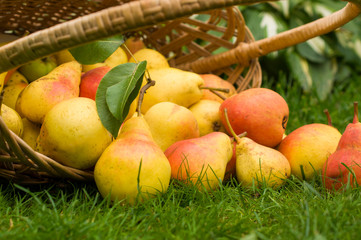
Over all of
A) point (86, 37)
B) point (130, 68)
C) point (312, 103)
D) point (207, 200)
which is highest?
point (86, 37)

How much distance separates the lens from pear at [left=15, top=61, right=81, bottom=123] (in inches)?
44.0

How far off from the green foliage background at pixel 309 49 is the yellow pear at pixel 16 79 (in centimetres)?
177

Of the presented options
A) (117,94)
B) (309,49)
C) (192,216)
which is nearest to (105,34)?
(117,94)

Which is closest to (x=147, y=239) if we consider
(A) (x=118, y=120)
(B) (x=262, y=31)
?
(A) (x=118, y=120)

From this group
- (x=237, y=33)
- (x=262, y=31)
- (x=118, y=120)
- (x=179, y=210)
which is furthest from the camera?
(x=262, y=31)

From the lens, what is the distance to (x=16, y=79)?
1.31 metres

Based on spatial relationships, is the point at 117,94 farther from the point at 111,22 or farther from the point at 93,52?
the point at 111,22

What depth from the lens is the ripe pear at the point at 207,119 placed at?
139 centimetres

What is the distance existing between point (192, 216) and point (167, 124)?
39 centimetres

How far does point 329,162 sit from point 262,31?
1.76m

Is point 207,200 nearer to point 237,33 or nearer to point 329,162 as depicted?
point 329,162

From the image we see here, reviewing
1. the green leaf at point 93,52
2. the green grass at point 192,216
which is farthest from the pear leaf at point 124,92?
the green grass at point 192,216

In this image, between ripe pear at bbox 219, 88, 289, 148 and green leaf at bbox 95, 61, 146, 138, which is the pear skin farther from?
green leaf at bbox 95, 61, 146, 138

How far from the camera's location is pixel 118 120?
3.41 feet
